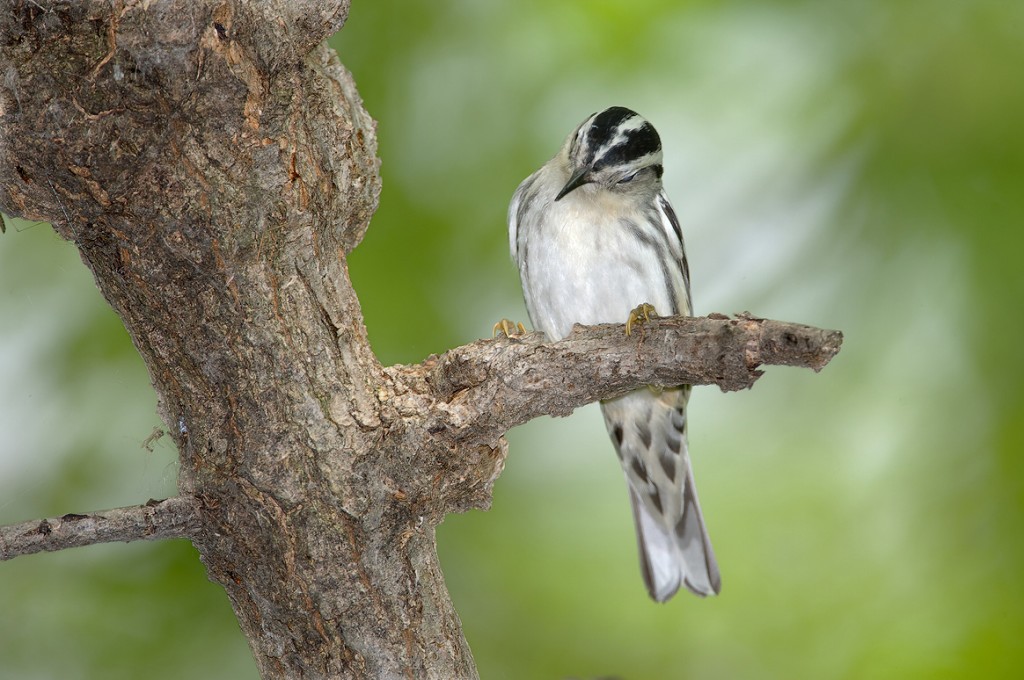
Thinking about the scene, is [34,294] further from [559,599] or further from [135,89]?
[559,599]

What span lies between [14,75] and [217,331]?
272 millimetres

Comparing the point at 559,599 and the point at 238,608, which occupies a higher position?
the point at 559,599

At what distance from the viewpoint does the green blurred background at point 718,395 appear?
60.2 inches

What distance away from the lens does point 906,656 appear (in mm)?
1565

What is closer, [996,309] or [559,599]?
[996,309]

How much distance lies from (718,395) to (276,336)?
1030 mm

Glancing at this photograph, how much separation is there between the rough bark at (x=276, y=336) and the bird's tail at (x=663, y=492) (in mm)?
596

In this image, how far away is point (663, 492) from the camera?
62.6 inches

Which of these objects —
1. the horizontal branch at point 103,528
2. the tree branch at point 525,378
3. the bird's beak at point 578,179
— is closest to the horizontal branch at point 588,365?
the tree branch at point 525,378

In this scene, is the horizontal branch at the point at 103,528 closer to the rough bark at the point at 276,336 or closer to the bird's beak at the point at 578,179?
the rough bark at the point at 276,336

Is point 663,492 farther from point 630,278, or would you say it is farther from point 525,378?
point 525,378

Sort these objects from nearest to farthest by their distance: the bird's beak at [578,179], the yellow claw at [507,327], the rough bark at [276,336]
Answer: the rough bark at [276,336] → the bird's beak at [578,179] → the yellow claw at [507,327]

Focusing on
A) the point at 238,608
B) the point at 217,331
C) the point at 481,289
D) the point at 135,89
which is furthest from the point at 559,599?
the point at 135,89

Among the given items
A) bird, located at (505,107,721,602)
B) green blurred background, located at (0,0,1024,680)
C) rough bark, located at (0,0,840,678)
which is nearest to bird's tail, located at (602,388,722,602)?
bird, located at (505,107,721,602)
